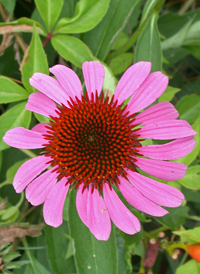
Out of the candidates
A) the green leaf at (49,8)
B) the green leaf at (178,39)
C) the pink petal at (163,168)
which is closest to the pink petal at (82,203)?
the pink petal at (163,168)

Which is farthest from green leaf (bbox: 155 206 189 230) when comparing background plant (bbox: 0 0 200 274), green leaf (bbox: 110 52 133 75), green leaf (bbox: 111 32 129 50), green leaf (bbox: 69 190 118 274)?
green leaf (bbox: 111 32 129 50)

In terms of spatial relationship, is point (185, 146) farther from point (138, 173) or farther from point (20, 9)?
point (20, 9)

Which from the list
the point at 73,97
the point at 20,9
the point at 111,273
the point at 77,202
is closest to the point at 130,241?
the point at 111,273

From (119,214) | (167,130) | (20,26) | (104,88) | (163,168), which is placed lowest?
(119,214)

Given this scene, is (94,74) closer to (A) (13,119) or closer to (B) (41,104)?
(B) (41,104)

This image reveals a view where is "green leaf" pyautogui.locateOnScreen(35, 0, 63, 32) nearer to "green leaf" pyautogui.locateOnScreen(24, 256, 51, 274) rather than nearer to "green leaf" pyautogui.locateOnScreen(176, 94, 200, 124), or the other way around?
"green leaf" pyautogui.locateOnScreen(176, 94, 200, 124)

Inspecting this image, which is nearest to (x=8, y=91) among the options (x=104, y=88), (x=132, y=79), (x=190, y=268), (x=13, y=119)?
(x=13, y=119)
